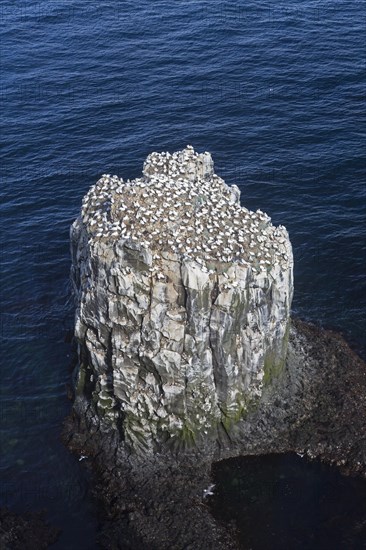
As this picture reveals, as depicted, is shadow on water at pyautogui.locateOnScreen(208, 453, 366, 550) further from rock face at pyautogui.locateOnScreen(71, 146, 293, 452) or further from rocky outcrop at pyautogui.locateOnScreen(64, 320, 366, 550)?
rock face at pyautogui.locateOnScreen(71, 146, 293, 452)

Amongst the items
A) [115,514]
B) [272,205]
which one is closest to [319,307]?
[272,205]

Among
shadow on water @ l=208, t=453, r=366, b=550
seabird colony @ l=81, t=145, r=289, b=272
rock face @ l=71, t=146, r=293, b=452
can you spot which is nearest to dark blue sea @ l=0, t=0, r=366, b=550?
rock face @ l=71, t=146, r=293, b=452

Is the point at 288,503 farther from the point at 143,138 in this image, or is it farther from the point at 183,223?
the point at 143,138

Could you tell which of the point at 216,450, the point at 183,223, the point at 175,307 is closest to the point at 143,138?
the point at 183,223

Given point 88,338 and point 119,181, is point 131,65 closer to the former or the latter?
point 119,181

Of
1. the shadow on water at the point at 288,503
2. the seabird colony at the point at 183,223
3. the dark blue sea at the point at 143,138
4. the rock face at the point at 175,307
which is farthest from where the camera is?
the dark blue sea at the point at 143,138

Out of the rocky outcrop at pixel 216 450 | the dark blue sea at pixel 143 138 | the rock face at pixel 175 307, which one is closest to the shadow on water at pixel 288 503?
the rocky outcrop at pixel 216 450

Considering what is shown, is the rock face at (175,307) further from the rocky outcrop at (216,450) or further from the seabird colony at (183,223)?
the rocky outcrop at (216,450)
